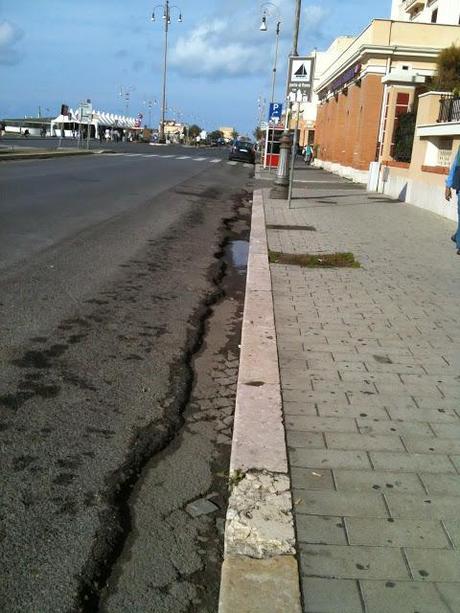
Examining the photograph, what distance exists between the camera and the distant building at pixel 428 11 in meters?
34.1

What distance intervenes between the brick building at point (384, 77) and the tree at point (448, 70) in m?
0.72

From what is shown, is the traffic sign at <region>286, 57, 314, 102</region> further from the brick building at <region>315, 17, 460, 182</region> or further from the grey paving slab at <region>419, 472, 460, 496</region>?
the grey paving slab at <region>419, 472, 460, 496</region>

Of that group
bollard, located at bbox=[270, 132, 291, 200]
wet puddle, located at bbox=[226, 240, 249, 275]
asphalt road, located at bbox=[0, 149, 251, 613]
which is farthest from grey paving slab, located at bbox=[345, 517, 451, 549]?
bollard, located at bbox=[270, 132, 291, 200]

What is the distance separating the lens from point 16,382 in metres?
4.26

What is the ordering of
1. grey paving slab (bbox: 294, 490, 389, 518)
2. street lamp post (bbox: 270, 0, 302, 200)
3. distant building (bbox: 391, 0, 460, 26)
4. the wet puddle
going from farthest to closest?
1. distant building (bbox: 391, 0, 460, 26)
2. street lamp post (bbox: 270, 0, 302, 200)
3. the wet puddle
4. grey paving slab (bbox: 294, 490, 389, 518)

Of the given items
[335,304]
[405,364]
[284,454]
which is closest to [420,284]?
[335,304]

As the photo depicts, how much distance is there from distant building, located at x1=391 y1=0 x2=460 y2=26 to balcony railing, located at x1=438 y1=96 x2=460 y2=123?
16.4m

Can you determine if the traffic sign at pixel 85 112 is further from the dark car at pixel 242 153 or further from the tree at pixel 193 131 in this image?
the tree at pixel 193 131

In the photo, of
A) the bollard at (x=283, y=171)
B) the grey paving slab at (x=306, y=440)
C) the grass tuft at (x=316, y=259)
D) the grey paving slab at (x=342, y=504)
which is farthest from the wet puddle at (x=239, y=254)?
the bollard at (x=283, y=171)

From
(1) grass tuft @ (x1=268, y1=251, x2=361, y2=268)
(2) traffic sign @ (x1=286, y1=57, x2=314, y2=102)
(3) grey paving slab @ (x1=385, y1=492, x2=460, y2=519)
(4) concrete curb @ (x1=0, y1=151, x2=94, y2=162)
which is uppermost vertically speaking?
(2) traffic sign @ (x1=286, y1=57, x2=314, y2=102)

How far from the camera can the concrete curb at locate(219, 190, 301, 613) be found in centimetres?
237

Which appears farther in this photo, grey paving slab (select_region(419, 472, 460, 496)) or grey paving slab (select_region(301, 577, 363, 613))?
grey paving slab (select_region(419, 472, 460, 496))

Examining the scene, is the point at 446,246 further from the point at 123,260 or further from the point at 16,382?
the point at 16,382

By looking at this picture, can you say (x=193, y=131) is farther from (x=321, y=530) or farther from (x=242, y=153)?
(x=321, y=530)
